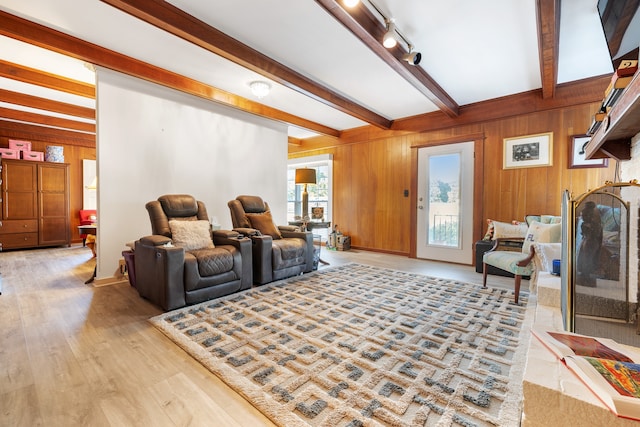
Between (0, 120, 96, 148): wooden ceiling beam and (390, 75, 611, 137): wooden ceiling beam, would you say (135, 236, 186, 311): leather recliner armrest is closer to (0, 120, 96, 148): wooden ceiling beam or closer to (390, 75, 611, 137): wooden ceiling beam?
(390, 75, 611, 137): wooden ceiling beam

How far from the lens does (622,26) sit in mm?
1428

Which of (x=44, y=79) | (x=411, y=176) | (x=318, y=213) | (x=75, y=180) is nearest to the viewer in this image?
(x=44, y=79)

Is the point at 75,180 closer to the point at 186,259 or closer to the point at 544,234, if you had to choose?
the point at 186,259

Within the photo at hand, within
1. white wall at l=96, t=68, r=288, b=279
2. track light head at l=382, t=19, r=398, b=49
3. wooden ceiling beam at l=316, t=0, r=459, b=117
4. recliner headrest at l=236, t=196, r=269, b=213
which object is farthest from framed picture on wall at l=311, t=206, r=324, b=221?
track light head at l=382, t=19, r=398, b=49

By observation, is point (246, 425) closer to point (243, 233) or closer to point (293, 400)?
point (293, 400)

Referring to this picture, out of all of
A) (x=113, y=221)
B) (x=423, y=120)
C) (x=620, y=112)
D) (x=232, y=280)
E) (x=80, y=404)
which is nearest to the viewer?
(x=620, y=112)

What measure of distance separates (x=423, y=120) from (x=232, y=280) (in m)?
4.13

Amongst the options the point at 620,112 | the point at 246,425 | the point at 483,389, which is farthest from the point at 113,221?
the point at 620,112

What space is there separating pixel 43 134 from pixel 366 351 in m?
7.86

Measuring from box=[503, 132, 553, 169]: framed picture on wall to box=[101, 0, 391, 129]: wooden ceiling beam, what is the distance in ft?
8.64

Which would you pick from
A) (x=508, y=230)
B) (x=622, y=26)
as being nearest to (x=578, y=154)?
(x=508, y=230)

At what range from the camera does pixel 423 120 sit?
4977 mm

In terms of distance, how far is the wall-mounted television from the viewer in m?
1.31

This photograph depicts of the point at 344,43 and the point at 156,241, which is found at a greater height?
the point at 344,43
